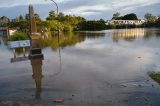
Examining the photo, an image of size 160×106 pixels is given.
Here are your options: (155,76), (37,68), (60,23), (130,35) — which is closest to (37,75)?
(37,68)

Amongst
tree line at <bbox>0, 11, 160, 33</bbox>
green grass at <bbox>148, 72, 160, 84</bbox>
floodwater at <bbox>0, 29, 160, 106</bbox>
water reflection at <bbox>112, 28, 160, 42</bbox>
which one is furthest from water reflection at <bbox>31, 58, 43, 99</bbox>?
tree line at <bbox>0, 11, 160, 33</bbox>

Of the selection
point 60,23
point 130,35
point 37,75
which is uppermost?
point 60,23

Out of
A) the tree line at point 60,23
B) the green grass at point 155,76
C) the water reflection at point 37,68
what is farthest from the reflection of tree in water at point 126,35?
the green grass at point 155,76

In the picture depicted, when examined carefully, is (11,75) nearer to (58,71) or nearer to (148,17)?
(58,71)

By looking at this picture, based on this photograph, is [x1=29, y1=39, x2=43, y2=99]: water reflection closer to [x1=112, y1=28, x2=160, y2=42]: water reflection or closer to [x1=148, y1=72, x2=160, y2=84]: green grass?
[x1=148, y1=72, x2=160, y2=84]: green grass

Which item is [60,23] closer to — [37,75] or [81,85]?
[37,75]

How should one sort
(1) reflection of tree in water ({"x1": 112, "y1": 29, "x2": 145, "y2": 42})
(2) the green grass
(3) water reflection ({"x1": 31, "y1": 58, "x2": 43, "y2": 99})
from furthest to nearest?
(1) reflection of tree in water ({"x1": 112, "y1": 29, "x2": 145, "y2": 42})
(2) the green grass
(3) water reflection ({"x1": 31, "y1": 58, "x2": 43, "y2": 99})

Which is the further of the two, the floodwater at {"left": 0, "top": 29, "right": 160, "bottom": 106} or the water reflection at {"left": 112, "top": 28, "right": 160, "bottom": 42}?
the water reflection at {"left": 112, "top": 28, "right": 160, "bottom": 42}

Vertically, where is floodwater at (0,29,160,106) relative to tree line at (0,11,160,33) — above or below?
below

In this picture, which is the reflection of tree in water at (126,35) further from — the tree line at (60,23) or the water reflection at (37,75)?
the water reflection at (37,75)

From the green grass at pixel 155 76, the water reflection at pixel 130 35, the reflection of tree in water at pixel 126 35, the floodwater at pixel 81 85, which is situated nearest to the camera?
the floodwater at pixel 81 85

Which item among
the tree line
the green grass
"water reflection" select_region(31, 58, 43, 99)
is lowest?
"water reflection" select_region(31, 58, 43, 99)

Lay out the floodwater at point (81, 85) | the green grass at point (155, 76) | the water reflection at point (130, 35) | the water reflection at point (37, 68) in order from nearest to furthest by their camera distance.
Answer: the floodwater at point (81, 85) < the water reflection at point (37, 68) < the green grass at point (155, 76) < the water reflection at point (130, 35)

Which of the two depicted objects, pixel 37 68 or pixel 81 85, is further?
pixel 37 68
